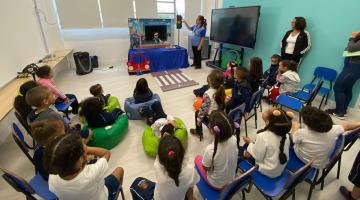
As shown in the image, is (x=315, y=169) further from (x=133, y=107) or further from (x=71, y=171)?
(x=133, y=107)

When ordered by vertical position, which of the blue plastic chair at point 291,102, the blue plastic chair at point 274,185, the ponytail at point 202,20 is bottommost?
the blue plastic chair at point 274,185

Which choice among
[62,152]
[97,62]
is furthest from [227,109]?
[97,62]

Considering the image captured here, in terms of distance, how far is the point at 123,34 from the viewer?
583cm

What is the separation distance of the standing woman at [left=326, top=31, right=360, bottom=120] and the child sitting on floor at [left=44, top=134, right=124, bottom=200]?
3.39 meters

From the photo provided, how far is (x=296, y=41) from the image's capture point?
3396 millimetres

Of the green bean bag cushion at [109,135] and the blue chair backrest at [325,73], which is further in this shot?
the blue chair backrest at [325,73]

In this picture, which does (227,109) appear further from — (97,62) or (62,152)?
(97,62)

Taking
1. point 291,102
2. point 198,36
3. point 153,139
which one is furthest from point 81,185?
point 198,36

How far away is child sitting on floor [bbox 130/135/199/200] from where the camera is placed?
1062mm

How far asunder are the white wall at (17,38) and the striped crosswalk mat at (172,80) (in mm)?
2432

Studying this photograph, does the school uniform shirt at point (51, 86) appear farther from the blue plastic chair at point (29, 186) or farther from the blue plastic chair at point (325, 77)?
the blue plastic chair at point (325, 77)

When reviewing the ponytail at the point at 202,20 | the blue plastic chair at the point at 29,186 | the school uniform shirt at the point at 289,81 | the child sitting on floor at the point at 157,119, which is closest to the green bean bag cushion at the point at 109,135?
the child sitting on floor at the point at 157,119

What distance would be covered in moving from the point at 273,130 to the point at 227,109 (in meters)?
1.00

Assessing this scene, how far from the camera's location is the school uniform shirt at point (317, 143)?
145 cm
